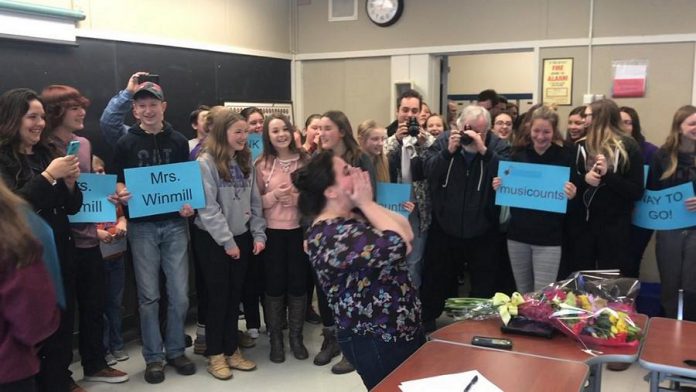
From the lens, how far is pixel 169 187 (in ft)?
10.3

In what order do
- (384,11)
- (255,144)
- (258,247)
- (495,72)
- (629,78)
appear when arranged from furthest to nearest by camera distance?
(495,72) → (384,11) → (629,78) → (255,144) → (258,247)

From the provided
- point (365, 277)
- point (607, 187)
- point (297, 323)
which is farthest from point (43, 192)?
point (607, 187)

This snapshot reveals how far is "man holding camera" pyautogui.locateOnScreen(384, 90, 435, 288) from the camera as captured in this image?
11.9 feet

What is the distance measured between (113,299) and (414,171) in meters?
2.01

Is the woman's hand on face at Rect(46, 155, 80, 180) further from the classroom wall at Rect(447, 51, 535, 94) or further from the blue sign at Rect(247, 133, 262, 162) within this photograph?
the classroom wall at Rect(447, 51, 535, 94)

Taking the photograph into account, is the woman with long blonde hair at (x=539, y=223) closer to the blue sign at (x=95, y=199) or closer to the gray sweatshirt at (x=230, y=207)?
the gray sweatshirt at (x=230, y=207)

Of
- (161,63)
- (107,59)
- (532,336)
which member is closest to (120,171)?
(107,59)

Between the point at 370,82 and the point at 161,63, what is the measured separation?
7.27ft

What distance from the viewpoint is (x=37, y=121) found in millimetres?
2609

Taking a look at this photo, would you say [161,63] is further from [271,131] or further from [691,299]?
[691,299]

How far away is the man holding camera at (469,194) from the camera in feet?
11.2

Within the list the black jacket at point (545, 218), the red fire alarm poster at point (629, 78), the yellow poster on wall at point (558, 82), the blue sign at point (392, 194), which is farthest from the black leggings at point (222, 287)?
the red fire alarm poster at point (629, 78)

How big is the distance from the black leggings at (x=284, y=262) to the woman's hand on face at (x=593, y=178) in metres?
1.68

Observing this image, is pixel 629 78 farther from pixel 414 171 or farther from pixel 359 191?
pixel 359 191
